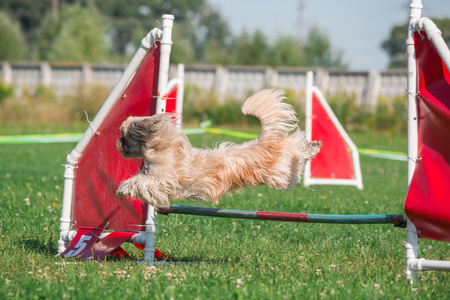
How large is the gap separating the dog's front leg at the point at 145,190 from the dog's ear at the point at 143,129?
11.4 inches

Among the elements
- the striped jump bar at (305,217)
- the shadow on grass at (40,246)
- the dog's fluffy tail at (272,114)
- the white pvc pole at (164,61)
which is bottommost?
the shadow on grass at (40,246)

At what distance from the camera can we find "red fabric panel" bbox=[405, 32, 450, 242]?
396cm

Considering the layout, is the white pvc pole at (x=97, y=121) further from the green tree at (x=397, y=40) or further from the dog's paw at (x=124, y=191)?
the green tree at (x=397, y=40)

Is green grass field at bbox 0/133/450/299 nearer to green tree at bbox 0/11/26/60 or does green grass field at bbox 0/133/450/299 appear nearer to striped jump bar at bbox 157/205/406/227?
striped jump bar at bbox 157/205/406/227

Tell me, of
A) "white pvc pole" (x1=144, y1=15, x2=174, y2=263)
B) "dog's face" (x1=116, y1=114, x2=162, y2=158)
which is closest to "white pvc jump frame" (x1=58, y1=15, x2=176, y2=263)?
"white pvc pole" (x1=144, y1=15, x2=174, y2=263)

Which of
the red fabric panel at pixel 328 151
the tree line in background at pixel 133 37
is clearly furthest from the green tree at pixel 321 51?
the red fabric panel at pixel 328 151

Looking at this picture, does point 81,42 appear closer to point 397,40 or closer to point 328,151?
point 397,40

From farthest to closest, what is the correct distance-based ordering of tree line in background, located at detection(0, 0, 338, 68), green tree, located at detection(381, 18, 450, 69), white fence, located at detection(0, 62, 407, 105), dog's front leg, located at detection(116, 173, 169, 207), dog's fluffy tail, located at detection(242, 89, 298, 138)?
green tree, located at detection(381, 18, 450, 69) < tree line in background, located at detection(0, 0, 338, 68) < white fence, located at detection(0, 62, 407, 105) < dog's fluffy tail, located at detection(242, 89, 298, 138) < dog's front leg, located at detection(116, 173, 169, 207)

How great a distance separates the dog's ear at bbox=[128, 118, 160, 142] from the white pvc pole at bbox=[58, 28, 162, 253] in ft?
2.32

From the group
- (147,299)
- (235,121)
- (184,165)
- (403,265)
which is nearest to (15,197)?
(184,165)

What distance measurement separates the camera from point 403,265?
4652 millimetres

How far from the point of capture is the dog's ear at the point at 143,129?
13.4 ft

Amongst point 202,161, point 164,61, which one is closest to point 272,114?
point 202,161

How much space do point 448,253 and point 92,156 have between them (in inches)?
128
